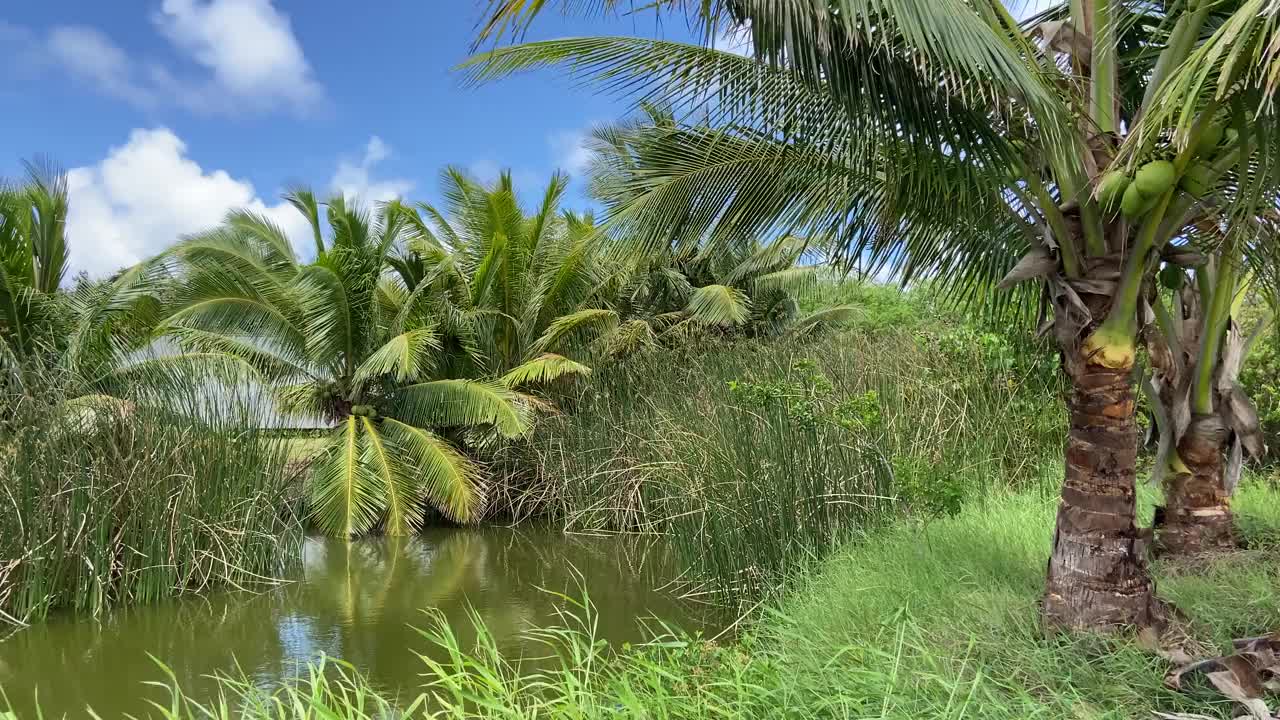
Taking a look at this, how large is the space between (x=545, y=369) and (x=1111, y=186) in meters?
9.23

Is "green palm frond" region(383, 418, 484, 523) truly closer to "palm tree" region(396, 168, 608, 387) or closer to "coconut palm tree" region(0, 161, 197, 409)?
"palm tree" region(396, 168, 608, 387)

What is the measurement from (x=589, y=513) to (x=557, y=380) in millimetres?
2654

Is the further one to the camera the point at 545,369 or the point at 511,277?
the point at 511,277

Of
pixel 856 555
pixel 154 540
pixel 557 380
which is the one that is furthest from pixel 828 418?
pixel 557 380

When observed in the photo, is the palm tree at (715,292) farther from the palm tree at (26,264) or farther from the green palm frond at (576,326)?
the palm tree at (26,264)

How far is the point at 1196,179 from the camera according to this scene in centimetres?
314

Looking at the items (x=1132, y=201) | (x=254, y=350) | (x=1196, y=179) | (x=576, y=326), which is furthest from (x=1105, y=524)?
(x=254, y=350)

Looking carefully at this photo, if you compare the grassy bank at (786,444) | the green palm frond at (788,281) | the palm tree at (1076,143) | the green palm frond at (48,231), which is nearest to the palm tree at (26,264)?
the green palm frond at (48,231)

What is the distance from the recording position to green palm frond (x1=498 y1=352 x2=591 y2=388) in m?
11.5

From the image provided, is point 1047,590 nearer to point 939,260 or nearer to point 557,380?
point 939,260

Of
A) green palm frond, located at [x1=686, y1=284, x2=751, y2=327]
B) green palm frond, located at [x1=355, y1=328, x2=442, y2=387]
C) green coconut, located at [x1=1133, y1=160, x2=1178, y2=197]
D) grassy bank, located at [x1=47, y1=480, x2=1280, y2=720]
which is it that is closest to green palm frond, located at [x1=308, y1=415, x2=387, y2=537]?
green palm frond, located at [x1=355, y1=328, x2=442, y2=387]

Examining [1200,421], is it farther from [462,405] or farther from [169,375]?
[462,405]

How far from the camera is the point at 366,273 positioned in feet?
39.0

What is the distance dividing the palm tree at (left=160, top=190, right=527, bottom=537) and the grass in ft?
8.82
